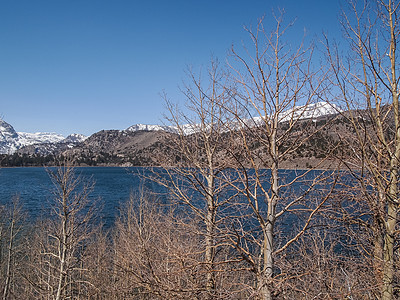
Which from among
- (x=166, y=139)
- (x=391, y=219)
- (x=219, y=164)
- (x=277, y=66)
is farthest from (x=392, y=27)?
(x=166, y=139)

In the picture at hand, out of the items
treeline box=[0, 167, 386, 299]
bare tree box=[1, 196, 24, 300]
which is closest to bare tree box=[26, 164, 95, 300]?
treeline box=[0, 167, 386, 299]

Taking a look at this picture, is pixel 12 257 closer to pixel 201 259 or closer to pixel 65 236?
pixel 65 236

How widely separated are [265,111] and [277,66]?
3.67 ft

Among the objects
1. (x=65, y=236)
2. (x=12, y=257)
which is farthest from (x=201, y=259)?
(x=12, y=257)


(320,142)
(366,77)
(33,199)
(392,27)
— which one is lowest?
(33,199)

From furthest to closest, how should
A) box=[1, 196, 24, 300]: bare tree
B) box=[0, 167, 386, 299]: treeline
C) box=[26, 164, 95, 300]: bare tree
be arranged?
1. box=[1, 196, 24, 300]: bare tree
2. box=[26, 164, 95, 300]: bare tree
3. box=[0, 167, 386, 299]: treeline

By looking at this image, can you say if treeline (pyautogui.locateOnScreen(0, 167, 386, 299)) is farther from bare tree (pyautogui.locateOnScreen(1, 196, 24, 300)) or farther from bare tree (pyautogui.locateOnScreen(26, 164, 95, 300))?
bare tree (pyautogui.locateOnScreen(1, 196, 24, 300))

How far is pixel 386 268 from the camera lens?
23.9 ft

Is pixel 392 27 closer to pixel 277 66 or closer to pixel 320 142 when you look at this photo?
pixel 277 66

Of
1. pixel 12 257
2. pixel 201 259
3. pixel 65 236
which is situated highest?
pixel 201 259

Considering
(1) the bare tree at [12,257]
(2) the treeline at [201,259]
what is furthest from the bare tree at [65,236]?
(1) the bare tree at [12,257]

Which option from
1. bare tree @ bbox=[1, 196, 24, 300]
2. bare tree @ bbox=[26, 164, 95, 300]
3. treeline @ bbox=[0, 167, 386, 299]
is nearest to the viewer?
treeline @ bbox=[0, 167, 386, 299]

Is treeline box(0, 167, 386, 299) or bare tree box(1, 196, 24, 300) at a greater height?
treeline box(0, 167, 386, 299)

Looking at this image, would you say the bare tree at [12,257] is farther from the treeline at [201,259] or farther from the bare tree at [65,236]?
the bare tree at [65,236]
